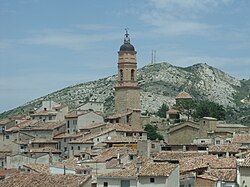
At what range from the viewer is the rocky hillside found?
156 m

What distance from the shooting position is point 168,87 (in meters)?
162

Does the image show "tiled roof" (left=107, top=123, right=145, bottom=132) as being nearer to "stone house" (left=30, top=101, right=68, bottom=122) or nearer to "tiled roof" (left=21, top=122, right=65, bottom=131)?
"tiled roof" (left=21, top=122, right=65, bottom=131)

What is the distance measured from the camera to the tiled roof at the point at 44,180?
134 feet

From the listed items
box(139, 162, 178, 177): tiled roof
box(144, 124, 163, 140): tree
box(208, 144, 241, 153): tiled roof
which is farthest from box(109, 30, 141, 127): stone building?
box(139, 162, 178, 177): tiled roof

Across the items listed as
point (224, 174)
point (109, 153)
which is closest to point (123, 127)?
point (109, 153)

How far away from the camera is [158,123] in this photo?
260 feet

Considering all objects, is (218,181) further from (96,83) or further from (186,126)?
(96,83)

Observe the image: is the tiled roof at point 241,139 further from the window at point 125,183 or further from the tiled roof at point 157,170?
the window at point 125,183

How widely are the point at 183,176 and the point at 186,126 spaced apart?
27614mm

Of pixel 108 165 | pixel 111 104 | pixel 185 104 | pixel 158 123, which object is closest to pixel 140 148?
pixel 108 165

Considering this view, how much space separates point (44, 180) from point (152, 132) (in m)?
31.6

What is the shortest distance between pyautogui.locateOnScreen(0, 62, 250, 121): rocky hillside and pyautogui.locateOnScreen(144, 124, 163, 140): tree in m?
69.5

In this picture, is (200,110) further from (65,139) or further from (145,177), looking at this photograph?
(145,177)

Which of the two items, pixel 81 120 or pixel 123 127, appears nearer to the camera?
pixel 123 127
